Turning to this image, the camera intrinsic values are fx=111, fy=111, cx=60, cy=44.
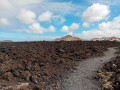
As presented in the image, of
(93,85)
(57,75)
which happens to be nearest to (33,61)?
(57,75)

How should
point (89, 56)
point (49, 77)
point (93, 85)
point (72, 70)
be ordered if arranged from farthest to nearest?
point (89, 56) < point (72, 70) < point (49, 77) < point (93, 85)

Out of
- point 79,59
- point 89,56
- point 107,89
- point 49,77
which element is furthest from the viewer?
point 89,56

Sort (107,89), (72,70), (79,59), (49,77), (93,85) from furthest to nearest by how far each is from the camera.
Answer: (79,59) < (72,70) < (49,77) < (93,85) < (107,89)

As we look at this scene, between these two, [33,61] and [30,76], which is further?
[33,61]

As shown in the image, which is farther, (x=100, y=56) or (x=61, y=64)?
(x=100, y=56)

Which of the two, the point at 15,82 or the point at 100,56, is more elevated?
the point at 100,56

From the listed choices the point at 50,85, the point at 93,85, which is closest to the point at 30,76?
the point at 50,85

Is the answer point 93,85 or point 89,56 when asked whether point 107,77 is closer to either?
point 93,85

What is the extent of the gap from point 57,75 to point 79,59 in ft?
14.0

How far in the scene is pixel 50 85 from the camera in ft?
24.1

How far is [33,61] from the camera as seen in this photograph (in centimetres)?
1111

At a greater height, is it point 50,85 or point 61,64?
point 61,64

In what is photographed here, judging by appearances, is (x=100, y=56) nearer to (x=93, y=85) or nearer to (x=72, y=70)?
(x=72, y=70)

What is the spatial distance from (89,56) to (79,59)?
66.2 inches
